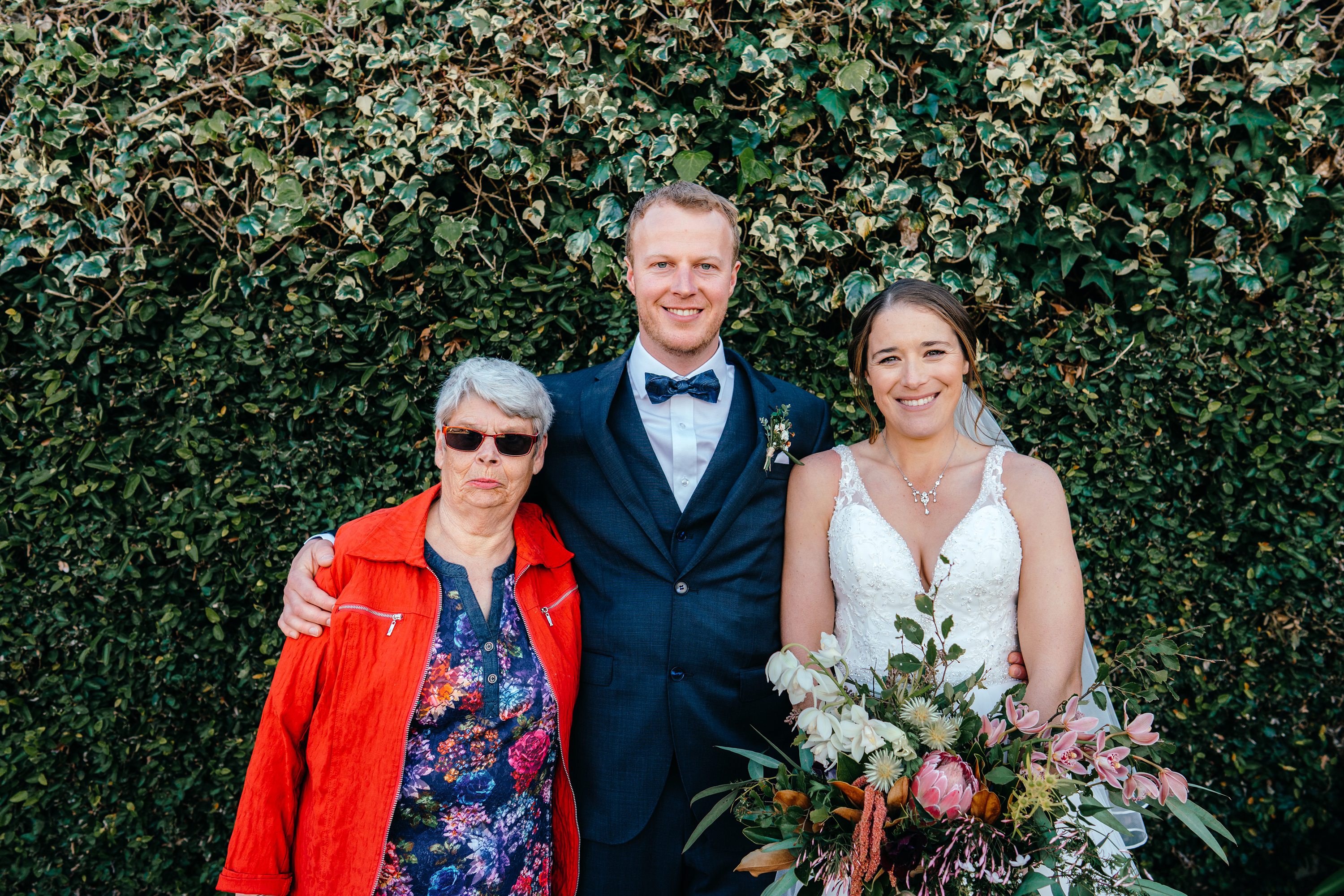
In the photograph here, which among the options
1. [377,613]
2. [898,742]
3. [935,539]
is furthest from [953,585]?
[377,613]

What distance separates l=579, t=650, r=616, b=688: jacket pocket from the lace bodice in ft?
2.16

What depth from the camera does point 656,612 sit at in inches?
93.9

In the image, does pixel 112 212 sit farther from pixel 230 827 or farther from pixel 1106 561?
pixel 1106 561

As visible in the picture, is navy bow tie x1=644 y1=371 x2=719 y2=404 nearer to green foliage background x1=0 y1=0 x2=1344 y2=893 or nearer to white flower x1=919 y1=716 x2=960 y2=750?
green foliage background x1=0 y1=0 x2=1344 y2=893

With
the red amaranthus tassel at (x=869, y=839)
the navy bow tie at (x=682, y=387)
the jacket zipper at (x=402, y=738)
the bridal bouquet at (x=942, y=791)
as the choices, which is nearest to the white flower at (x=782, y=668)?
the bridal bouquet at (x=942, y=791)

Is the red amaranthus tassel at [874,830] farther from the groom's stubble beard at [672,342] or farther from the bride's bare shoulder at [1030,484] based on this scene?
the groom's stubble beard at [672,342]

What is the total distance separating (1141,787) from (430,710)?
1581mm

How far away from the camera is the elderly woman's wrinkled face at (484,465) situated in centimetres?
222

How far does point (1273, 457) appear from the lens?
3254 millimetres

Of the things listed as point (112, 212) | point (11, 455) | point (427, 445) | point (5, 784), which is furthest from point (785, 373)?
point (5, 784)

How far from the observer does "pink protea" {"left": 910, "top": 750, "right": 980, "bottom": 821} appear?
161 cm

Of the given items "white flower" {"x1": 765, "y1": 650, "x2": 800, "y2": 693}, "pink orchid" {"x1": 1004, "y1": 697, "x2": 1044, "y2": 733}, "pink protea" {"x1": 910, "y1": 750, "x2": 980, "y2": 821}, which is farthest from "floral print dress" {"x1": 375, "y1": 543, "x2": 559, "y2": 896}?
"pink orchid" {"x1": 1004, "y1": 697, "x2": 1044, "y2": 733}

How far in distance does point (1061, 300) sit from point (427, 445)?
2.55 m

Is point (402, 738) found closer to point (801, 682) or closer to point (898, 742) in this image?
point (801, 682)
